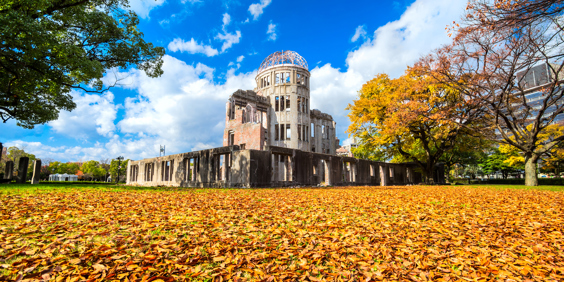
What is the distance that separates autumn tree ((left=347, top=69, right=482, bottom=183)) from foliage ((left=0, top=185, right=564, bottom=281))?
15826 millimetres

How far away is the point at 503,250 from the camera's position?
357 centimetres

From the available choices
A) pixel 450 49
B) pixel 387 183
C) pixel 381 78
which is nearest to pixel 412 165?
pixel 387 183

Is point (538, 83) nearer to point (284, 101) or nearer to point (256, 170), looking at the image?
point (256, 170)

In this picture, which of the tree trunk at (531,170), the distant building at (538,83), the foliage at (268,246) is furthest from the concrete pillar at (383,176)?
the foliage at (268,246)

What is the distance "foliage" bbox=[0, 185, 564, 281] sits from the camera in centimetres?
276

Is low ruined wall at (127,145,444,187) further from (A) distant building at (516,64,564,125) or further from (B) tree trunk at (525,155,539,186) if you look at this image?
(A) distant building at (516,64,564,125)

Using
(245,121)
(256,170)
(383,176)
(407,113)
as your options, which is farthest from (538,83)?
(245,121)

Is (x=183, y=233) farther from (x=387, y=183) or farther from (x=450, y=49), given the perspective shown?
(x=387, y=183)

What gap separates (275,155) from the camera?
947 inches

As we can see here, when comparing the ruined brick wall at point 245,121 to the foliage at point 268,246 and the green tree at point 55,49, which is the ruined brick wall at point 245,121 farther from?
the foliage at point 268,246

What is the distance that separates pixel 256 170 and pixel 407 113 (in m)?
12.8

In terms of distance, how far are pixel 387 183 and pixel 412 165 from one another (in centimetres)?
631

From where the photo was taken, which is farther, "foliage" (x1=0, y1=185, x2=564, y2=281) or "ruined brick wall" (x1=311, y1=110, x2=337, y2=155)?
"ruined brick wall" (x1=311, y1=110, x2=337, y2=155)

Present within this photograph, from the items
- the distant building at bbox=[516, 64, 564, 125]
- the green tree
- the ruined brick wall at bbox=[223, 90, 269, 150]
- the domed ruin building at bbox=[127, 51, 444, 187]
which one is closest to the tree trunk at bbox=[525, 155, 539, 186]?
the distant building at bbox=[516, 64, 564, 125]
